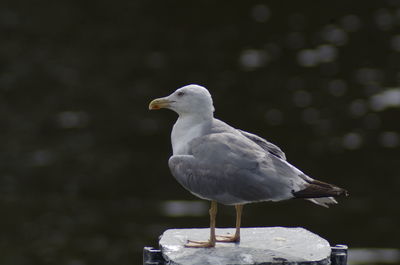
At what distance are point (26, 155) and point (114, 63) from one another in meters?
5.06

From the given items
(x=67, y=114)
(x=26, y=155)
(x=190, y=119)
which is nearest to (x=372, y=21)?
(x=67, y=114)

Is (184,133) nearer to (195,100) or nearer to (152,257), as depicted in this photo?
(195,100)

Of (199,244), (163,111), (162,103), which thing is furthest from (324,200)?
(163,111)

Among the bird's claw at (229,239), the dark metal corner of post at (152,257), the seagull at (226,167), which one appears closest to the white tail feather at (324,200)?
the seagull at (226,167)

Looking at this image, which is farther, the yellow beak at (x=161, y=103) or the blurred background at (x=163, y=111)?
the blurred background at (x=163, y=111)

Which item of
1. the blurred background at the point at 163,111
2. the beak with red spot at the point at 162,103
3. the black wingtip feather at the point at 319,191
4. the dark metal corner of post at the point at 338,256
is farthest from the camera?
the blurred background at the point at 163,111

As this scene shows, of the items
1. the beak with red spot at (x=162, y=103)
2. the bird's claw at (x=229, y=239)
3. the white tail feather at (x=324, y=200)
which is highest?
the beak with red spot at (x=162, y=103)

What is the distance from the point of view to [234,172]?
8.21 m

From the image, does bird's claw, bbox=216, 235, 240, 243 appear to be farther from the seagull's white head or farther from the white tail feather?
the seagull's white head

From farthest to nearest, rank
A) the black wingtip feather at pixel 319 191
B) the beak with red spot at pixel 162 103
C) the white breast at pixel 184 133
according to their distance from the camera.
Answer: the beak with red spot at pixel 162 103
the white breast at pixel 184 133
the black wingtip feather at pixel 319 191

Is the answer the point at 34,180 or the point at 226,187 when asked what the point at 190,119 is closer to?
the point at 226,187

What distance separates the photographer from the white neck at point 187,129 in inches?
340

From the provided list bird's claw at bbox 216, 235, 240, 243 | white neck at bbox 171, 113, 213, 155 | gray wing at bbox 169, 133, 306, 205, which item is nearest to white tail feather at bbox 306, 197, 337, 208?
gray wing at bbox 169, 133, 306, 205

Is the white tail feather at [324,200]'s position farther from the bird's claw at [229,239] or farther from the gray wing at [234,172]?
the bird's claw at [229,239]
